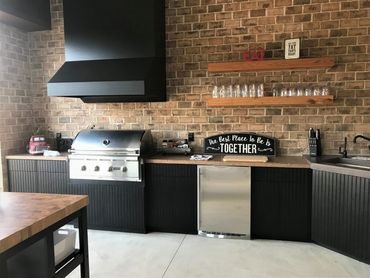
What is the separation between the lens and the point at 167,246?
9.96ft

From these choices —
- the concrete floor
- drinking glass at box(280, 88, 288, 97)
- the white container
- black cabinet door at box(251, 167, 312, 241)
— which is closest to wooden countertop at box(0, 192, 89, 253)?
the white container

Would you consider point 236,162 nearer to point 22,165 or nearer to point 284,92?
point 284,92

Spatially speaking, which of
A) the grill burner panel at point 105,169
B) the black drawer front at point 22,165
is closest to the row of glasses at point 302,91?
the grill burner panel at point 105,169

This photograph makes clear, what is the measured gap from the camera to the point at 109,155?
3336 mm

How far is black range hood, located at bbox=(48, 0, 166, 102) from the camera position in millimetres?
3215

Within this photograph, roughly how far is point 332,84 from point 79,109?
292 cm

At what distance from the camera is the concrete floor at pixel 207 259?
99.5 inches

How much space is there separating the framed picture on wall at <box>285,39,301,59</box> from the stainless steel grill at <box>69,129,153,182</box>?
1.71m

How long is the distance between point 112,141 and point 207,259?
1538 millimetres

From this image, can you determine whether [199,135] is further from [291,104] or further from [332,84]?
[332,84]

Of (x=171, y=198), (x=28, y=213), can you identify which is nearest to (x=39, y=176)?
(x=171, y=198)

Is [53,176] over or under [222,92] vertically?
under

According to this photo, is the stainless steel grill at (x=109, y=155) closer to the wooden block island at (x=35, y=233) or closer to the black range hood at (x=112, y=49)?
the black range hood at (x=112, y=49)

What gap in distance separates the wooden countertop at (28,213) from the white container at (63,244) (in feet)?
0.54
